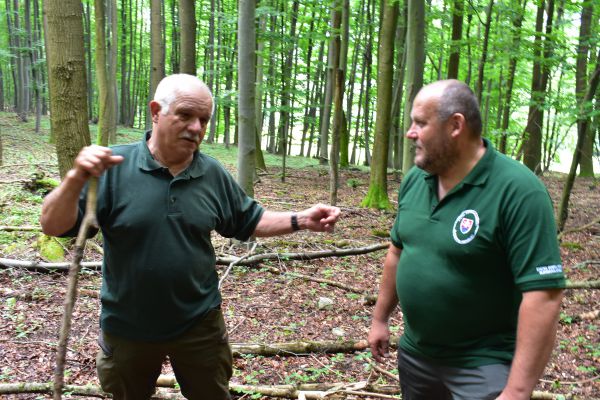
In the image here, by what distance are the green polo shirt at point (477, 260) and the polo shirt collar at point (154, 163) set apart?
1196 mm

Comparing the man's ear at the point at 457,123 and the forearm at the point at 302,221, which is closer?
the man's ear at the point at 457,123

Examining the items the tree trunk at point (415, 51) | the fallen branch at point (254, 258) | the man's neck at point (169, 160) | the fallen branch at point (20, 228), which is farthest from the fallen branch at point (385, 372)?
the tree trunk at point (415, 51)

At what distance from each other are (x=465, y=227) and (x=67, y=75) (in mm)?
5940

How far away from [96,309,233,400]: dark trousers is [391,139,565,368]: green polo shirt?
1122 millimetres

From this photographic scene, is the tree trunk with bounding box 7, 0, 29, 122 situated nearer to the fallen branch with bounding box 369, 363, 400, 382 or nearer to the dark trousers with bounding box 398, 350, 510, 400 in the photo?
the fallen branch with bounding box 369, 363, 400, 382

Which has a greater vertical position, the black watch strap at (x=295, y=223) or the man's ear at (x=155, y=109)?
the man's ear at (x=155, y=109)

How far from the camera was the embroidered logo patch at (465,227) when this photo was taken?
2.16 metres

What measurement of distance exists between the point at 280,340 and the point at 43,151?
16.0 meters

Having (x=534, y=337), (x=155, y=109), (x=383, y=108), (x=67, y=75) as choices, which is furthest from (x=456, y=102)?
(x=383, y=108)

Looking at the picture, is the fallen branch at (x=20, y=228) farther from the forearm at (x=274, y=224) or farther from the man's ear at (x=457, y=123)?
the man's ear at (x=457, y=123)

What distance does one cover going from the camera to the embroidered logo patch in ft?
7.09

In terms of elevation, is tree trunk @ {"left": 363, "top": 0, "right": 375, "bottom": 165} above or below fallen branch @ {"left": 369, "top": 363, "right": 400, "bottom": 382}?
above

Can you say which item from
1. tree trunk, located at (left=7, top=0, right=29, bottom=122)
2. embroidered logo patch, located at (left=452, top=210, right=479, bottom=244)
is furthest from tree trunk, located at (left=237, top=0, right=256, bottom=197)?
tree trunk, located at (left=7, top=0, right=29, bottom=122)

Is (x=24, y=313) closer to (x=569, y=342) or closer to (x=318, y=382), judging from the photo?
(x=318, y=382)
